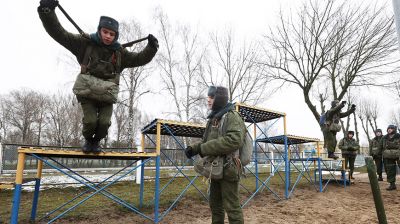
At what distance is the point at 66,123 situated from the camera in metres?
32.6

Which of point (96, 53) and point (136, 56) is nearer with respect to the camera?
point (96, 53)

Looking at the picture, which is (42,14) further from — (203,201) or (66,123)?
(66,123)

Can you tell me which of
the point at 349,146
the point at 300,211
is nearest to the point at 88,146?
the point at 300,211

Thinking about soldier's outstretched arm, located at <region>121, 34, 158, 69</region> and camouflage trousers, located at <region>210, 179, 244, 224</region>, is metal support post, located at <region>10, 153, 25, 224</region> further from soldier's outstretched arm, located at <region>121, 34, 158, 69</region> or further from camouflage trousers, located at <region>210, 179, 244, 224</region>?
camouflage trousers, located at <region>210, 179, 244, 224</region>

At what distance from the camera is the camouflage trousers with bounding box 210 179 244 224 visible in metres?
2.98

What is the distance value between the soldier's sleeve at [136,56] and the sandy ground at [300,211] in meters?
2.78

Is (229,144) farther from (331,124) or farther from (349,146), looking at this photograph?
(349,146)

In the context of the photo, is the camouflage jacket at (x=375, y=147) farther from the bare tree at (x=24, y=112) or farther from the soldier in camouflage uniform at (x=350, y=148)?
the bare tree at (x=24, y=112)

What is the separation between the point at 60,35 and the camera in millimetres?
3361

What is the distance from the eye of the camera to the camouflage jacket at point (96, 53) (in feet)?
11.0

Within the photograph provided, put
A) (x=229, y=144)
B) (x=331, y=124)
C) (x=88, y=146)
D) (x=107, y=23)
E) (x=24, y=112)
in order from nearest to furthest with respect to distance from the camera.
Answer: (x=229, y=144)
(x=107, y=23)
(x=88, y=146)
(x=331, y=124)
(x=24, y=112)

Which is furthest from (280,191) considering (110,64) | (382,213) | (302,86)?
(302,86)

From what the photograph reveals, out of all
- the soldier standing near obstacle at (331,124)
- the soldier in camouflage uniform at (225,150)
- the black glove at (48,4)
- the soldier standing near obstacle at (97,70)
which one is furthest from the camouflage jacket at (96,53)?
the soldier standing near obstacle at (331,124)

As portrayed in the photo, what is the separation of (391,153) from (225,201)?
7.96 metres
